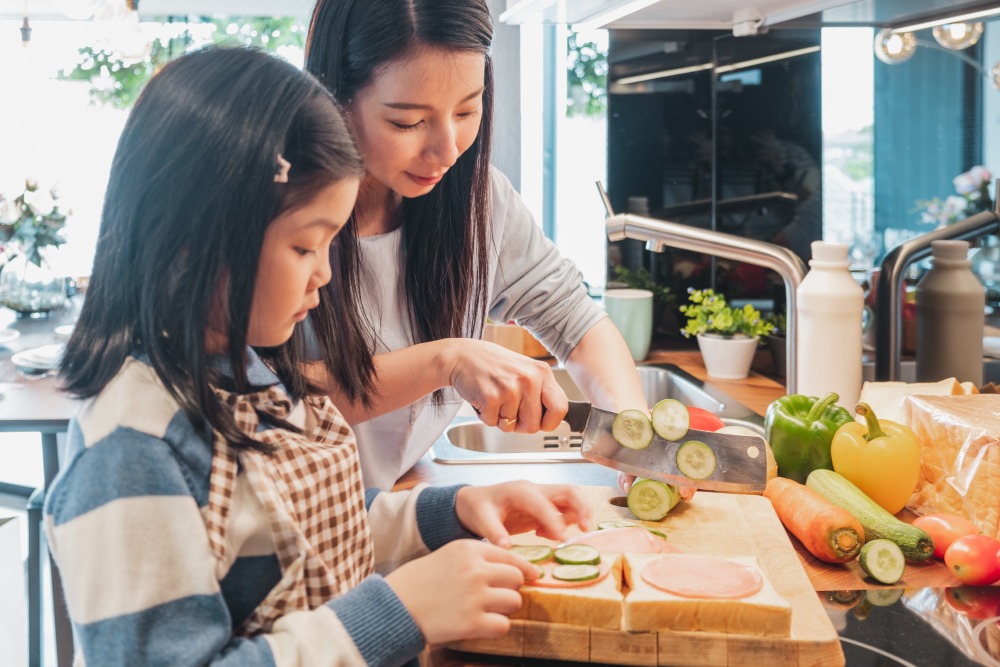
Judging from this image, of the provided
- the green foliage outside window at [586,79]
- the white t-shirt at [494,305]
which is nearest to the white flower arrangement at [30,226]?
the green foliage outside window at [586,79]

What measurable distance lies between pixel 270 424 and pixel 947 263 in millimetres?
1372

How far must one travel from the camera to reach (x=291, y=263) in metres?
0.82

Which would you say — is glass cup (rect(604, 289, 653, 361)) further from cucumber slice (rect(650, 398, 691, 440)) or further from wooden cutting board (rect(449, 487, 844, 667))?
wooden cutting board (rect(449, 487, 844, 667))

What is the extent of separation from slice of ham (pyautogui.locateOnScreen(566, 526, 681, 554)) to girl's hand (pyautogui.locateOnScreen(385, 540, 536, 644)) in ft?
0.82

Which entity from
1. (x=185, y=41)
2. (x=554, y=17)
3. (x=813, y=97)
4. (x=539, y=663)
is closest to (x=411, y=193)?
(x=539, y=663)

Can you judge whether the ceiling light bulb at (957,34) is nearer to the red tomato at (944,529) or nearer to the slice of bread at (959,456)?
the slice of bread at (959,456)

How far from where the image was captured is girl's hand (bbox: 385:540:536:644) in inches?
33.3

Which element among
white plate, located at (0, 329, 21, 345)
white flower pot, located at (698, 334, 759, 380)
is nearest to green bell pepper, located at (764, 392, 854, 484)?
white flower pot, located at (698, 334, 759, 380)

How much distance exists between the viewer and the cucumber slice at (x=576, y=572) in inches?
38.6

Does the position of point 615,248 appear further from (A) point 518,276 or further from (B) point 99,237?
(B) point 99,237

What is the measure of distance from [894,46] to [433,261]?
1.27 meters

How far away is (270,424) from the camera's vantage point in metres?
0.91

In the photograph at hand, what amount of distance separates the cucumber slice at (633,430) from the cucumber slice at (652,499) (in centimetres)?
5

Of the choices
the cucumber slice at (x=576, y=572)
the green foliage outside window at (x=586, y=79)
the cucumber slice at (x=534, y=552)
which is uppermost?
the green foliage outside window at (x=586, y=79)
